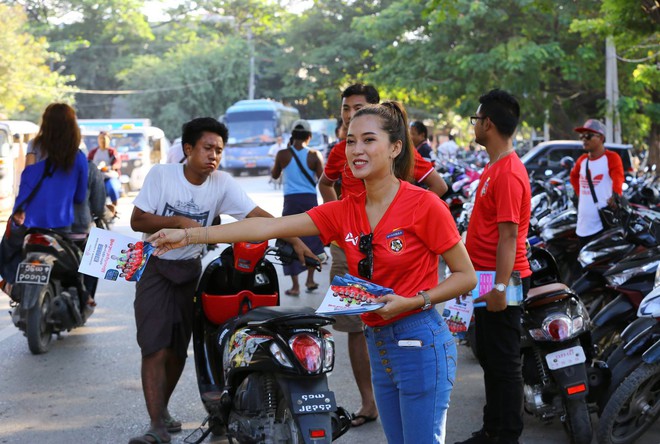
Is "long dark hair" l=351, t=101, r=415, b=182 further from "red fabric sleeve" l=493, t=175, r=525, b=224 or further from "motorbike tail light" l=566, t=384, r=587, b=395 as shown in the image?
"motorbike tail light" l=566, t=384, r=587, b=395

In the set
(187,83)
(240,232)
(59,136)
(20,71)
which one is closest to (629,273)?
(240,232)

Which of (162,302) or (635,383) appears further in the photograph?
(162,302)

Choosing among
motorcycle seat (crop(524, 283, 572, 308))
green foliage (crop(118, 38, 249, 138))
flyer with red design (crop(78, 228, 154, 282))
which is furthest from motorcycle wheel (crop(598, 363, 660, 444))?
green foliage (crop(118, 38, 249, 138))

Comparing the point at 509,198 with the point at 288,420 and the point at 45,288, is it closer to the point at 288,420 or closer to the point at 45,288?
the point at 288,420

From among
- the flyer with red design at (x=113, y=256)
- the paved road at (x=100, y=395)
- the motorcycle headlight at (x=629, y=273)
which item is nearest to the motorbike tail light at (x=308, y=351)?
the flyer with red design at (x=113, y=256)

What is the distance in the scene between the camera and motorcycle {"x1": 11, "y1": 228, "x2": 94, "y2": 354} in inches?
282

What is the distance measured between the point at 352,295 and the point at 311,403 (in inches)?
33.3

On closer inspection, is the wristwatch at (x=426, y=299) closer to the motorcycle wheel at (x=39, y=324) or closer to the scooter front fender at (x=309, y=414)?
the scooter front fender at (x=309, y=414)

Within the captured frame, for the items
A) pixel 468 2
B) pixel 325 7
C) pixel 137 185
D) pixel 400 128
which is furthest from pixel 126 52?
pixel 400 128

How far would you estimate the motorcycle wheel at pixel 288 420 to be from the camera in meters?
A: 3.86

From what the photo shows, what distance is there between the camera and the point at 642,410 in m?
5.05

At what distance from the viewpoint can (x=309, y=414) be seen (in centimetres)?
384

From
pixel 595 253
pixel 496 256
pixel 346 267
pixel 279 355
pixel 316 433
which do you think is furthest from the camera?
pixel 595 253

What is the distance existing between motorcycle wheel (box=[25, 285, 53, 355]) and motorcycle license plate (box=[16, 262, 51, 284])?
0.13m
